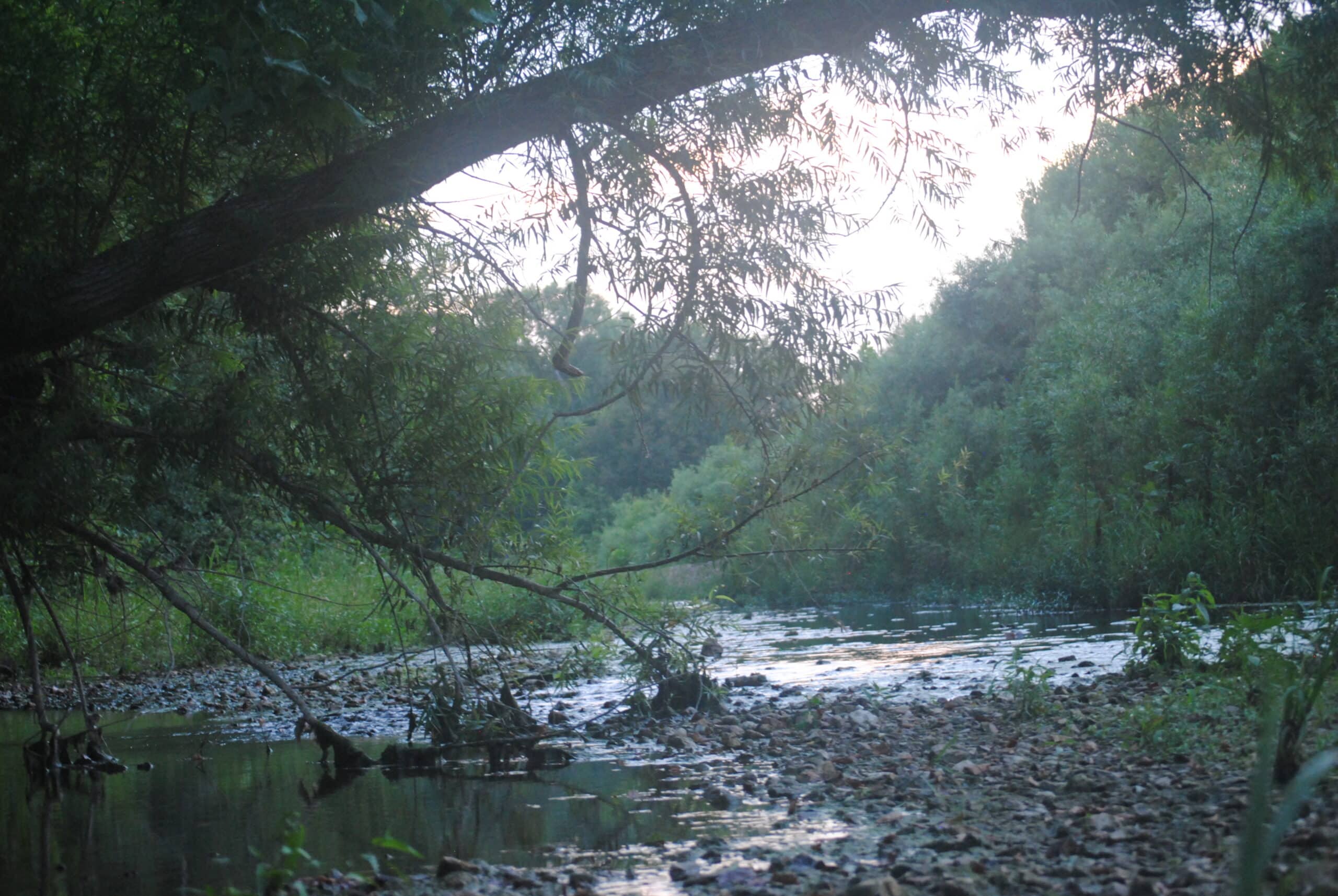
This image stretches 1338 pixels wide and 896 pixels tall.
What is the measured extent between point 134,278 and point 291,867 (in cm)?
292

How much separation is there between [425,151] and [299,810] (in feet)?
10.7

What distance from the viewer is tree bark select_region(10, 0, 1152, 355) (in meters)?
5.13

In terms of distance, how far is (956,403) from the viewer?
1034 inches

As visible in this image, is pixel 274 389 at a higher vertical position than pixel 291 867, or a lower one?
higher

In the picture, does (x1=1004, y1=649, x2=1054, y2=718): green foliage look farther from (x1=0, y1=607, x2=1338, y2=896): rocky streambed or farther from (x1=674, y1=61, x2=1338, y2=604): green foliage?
(x1=674, y1=61, x2=1338, y2=604): green foliage

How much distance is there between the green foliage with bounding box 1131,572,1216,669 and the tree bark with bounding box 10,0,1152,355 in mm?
3836

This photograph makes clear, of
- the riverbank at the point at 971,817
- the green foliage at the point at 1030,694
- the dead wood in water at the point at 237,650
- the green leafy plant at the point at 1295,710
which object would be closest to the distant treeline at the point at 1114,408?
the green foliage at the point at 1030,694

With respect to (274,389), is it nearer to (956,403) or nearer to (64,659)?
(64,659)

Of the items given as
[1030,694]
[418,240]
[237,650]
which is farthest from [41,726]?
[1030,694]

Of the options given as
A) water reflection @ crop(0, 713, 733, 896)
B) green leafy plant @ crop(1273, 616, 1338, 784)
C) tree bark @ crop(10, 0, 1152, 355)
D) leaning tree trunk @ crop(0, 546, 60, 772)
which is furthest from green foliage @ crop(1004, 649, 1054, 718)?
leaning tree trunk @ crop(0, 546, 60, 772)

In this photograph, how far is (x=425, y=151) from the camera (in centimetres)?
522

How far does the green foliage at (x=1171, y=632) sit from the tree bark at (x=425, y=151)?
3.84m

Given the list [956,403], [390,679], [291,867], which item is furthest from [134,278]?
[956,403]

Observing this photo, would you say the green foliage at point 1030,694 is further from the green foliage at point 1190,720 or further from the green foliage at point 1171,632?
the green foliage at point 1171,632
